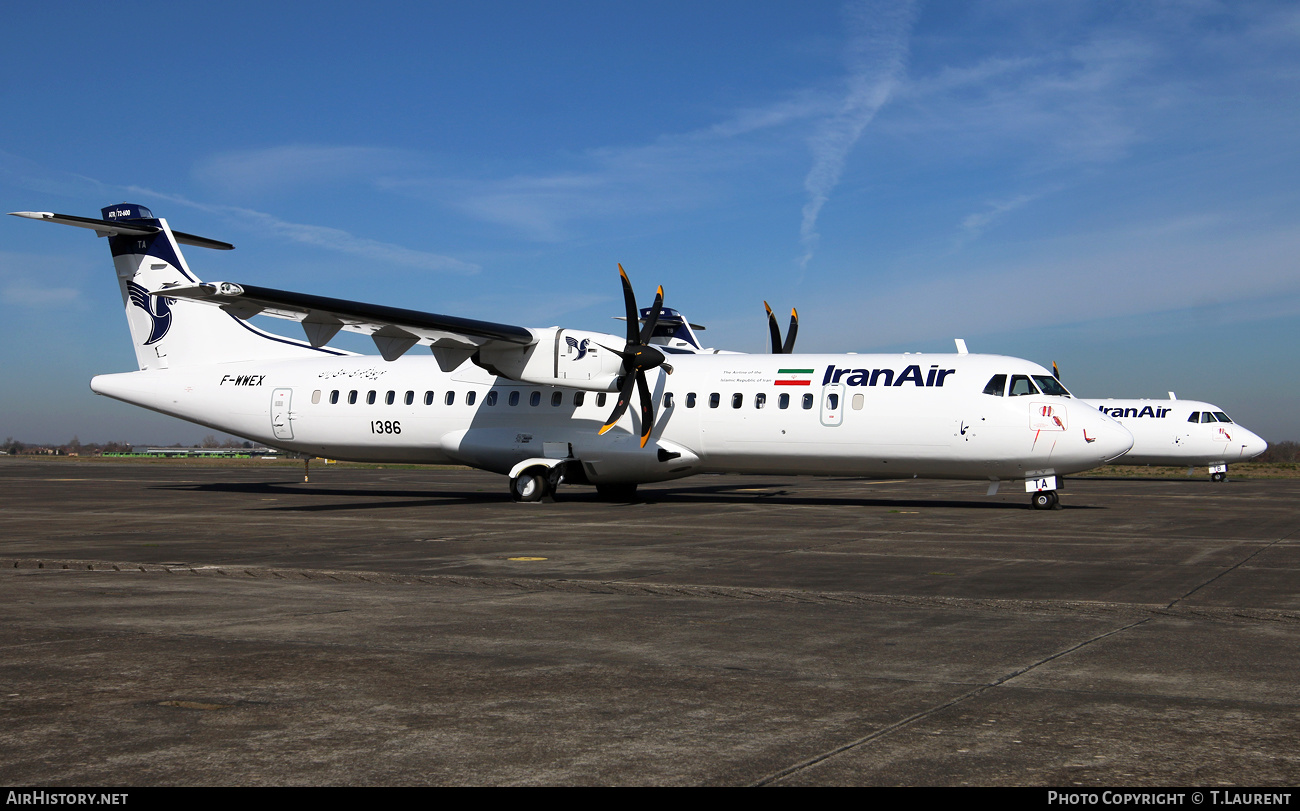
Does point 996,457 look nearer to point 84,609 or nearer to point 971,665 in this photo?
point 971,665

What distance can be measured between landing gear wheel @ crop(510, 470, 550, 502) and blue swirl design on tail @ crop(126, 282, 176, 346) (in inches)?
456

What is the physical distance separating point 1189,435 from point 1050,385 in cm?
2008

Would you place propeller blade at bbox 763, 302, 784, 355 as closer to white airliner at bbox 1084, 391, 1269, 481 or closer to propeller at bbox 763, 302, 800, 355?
propeller at bbox 763, 302, 800, 355

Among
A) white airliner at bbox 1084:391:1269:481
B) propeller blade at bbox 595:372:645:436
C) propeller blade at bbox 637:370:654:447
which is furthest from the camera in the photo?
white airliner at bbox 1084:391:1269:481

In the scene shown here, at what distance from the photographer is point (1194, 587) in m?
10.5

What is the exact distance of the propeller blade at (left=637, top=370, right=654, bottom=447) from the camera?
24172mm

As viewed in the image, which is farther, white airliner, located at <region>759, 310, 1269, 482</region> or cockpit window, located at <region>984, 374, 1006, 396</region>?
white airliner, located at <region>759, 310, 1269, 482</region>

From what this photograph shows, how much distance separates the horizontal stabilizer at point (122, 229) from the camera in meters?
24.4

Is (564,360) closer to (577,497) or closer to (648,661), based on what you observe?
(577,497)

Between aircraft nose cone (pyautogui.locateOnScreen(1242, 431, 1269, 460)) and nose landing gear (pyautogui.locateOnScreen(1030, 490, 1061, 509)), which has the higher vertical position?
aircraft nose cone (pyautogui.locateOnScreen(1242, 431, 1269, 460))

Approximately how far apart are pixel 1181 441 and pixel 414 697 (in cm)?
3950

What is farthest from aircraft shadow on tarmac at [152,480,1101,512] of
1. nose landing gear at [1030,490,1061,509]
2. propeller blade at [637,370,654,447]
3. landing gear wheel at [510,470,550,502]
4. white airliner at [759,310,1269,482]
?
white airliner at [759,310,1269,482]

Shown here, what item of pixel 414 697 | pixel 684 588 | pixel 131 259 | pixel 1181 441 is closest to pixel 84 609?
pixel 414 697
